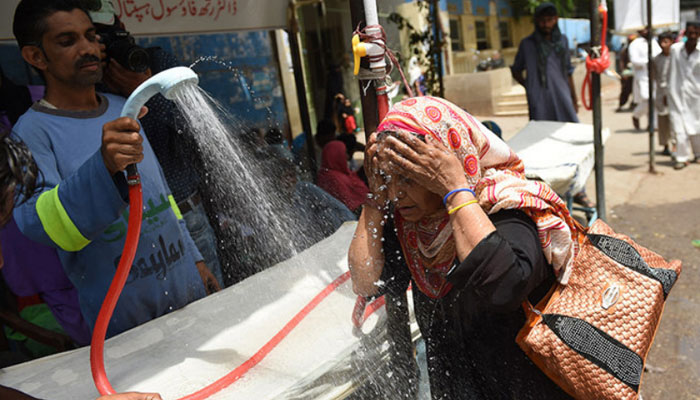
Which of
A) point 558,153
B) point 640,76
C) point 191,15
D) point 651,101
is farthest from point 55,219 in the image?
point 640,76

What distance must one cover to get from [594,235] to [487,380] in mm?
558

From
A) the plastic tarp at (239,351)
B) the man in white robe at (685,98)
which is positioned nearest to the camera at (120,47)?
the plastic tarp at (239,351)

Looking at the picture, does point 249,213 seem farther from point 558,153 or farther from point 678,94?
point 678,94

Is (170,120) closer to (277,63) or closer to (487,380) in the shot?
(487,380)

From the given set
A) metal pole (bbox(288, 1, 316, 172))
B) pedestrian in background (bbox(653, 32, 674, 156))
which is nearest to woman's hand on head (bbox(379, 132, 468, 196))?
metal pole (bbox(288, 1, 316, 172))

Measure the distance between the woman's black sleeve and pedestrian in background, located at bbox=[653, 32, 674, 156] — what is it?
733 centimetres

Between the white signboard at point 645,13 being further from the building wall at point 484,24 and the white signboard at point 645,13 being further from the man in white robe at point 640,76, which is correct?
the building wall at point 484,24

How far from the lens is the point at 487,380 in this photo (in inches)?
64.0

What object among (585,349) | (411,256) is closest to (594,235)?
(585,349)

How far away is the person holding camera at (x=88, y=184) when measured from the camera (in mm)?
1460

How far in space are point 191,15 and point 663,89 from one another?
6.96 m

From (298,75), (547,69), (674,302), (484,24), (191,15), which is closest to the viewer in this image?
(191,15)

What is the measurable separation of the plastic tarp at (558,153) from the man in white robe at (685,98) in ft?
9.34

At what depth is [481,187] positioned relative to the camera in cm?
143
